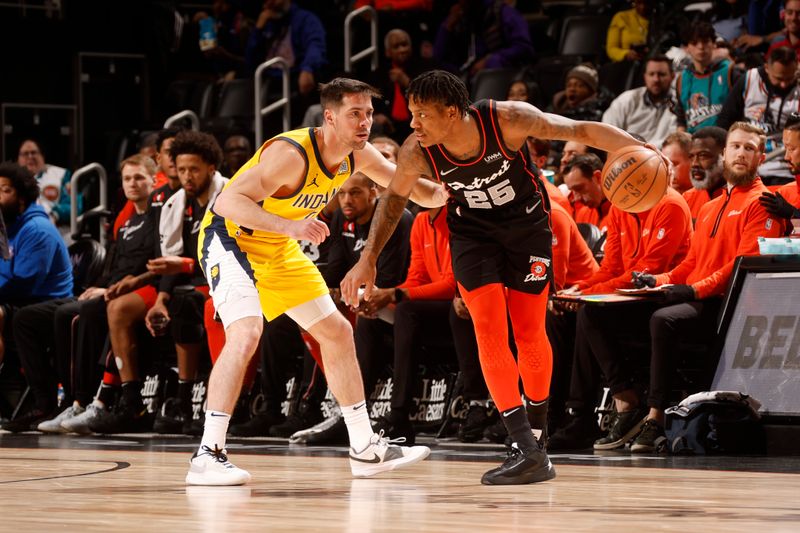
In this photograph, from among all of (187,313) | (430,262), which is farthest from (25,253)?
(430,262)

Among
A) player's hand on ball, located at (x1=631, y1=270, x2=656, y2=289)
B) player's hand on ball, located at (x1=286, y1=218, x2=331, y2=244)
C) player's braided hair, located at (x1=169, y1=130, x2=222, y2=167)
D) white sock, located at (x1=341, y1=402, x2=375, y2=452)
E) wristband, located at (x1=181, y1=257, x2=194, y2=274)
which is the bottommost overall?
white sock, located at (x1=341, y1=402, x2=375, y2=452)

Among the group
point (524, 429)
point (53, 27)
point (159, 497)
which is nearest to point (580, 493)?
point (524, 429)

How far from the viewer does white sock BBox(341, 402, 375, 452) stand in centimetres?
547

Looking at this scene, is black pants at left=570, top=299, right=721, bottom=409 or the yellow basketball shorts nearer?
the yellow basketball shorts

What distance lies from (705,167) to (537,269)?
265 centimetres

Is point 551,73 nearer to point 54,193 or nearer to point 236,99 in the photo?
point 236,99

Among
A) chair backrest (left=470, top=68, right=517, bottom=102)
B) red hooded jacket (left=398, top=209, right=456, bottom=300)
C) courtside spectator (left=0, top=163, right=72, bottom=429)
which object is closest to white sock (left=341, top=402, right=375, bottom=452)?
red hooded jacket (left=398, top=209, right=456, bottom=300)

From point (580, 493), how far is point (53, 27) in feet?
39.4

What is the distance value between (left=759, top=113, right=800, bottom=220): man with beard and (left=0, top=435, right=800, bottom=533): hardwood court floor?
143cm

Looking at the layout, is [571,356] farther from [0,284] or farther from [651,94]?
[0,284]

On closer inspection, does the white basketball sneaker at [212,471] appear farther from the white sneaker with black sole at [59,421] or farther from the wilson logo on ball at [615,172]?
the white sneaker with black sole at [59,421]

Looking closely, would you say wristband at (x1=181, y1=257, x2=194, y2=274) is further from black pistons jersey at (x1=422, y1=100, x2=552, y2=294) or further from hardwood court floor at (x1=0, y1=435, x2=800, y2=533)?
black pistons jersey at (x1=422, y1=100, x2=552, y2=294)

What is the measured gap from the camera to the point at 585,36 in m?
11.6

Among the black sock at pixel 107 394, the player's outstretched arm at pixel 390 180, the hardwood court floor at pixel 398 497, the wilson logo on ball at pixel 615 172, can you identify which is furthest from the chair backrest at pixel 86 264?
the wilson logo on ball at pixel 615 172
